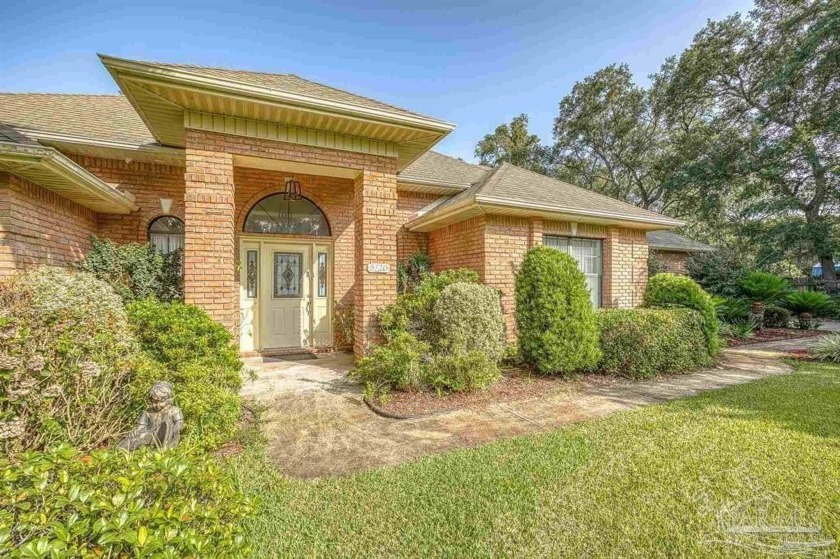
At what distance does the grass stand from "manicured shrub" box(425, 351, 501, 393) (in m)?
1.49

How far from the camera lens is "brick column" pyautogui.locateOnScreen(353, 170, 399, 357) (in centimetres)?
597

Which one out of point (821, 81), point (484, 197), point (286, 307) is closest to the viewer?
point (484, 197)

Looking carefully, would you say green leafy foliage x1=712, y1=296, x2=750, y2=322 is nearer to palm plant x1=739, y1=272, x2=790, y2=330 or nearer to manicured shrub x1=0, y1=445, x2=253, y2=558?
palm plant x1=739, y1=272, x2=790, y2=330

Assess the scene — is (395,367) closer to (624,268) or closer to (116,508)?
(116,508)

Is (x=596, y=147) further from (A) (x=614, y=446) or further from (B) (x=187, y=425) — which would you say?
(B) (x=187, y=425)

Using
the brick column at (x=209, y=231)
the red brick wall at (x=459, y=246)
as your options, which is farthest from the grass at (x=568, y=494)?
the red brick wall at (x=459, y=246)

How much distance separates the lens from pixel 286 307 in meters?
8.05

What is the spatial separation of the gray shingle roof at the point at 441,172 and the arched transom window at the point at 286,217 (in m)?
2.18

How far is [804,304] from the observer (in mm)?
11805

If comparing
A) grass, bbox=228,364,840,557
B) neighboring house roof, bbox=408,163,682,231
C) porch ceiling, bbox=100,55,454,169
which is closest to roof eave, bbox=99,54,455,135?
porch ceiling, bbox=100,55,454,169

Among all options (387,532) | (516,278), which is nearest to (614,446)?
(387,532)

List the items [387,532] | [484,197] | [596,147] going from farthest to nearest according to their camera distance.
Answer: [596,147] → [484,197] → [387,532]

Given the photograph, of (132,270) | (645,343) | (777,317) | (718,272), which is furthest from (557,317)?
(777,317)

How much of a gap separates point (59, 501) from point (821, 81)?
985 inches
